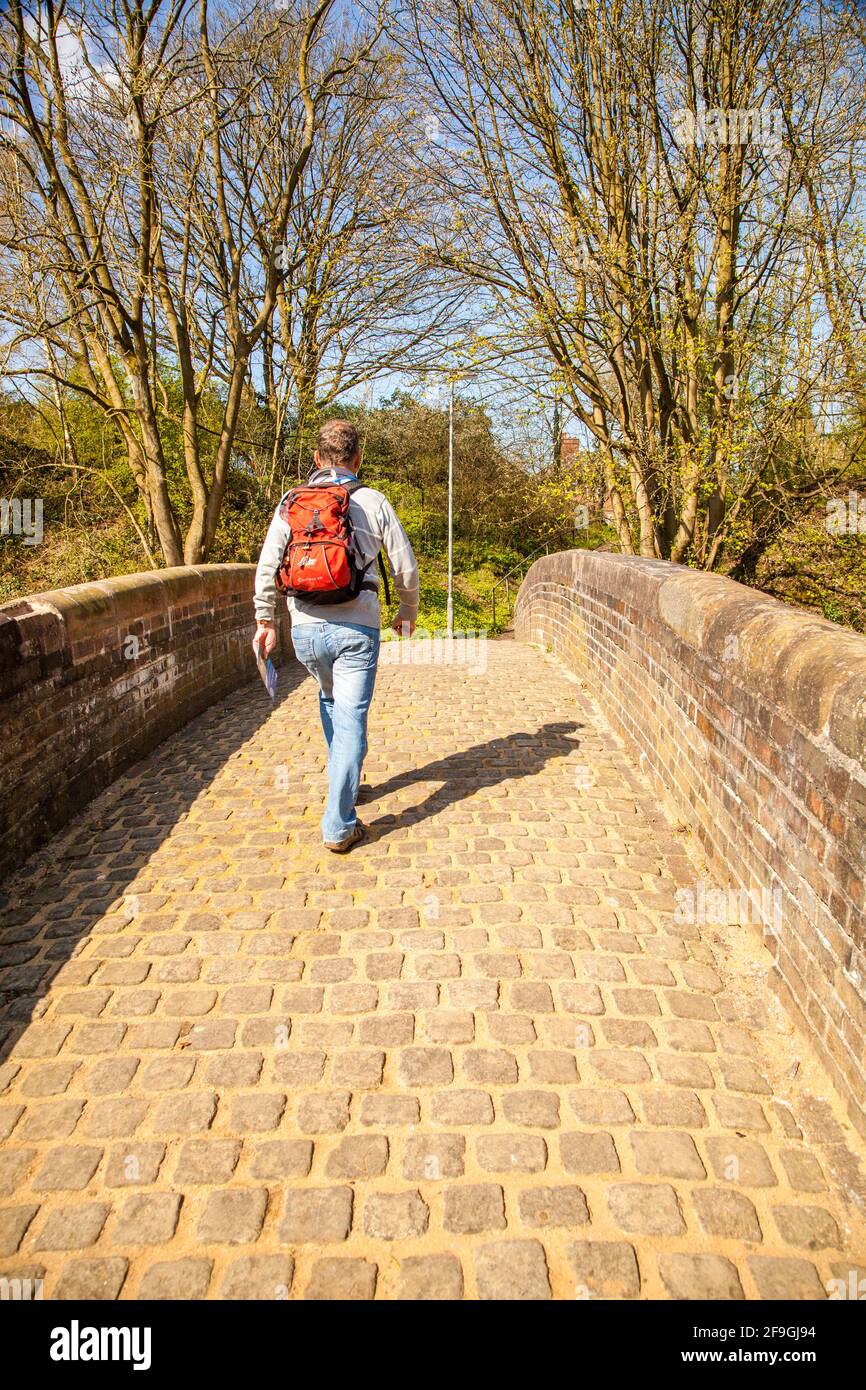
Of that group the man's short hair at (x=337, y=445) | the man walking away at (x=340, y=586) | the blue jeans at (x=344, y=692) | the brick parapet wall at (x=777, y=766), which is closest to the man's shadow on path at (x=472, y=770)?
the blue jeans at (x=344, y=692)

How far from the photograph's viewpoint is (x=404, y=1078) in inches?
89.1

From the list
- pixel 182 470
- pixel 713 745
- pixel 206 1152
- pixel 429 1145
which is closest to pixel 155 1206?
pixel 206 1152

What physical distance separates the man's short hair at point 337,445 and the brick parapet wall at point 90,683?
160 centimetres

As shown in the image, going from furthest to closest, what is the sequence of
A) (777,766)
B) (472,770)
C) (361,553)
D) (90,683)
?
(472,770)
(90,683)
(361,553)
(777,766)

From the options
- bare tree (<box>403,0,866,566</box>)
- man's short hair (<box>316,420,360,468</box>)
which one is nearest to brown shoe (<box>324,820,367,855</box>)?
man's short hair (<box>316,420,360,468</box>)

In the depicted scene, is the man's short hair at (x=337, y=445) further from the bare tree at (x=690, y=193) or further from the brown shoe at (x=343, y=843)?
the bare tree at (x=690, y=193)

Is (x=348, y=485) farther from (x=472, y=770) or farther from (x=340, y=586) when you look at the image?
(x=472, y=770)

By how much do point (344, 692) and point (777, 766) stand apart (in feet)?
6.02

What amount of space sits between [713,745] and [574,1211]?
2070 mm

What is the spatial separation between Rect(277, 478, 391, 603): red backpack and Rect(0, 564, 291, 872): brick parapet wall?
1330mm

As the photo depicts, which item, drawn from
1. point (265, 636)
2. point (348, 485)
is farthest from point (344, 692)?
point (348, 485)

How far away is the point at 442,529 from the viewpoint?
1144 inches

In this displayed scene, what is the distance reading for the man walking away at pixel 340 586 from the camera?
3.38 meters

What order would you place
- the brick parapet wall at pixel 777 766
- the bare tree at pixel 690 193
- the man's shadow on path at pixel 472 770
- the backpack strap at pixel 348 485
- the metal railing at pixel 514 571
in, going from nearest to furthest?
the brick parapet wall at pixel 777 766
the backpack strap at pixel 348 485
the man's shadow on path at pixel 472 770
the bare tree at pixel 690 193
the metal railing at pixel 514 571
